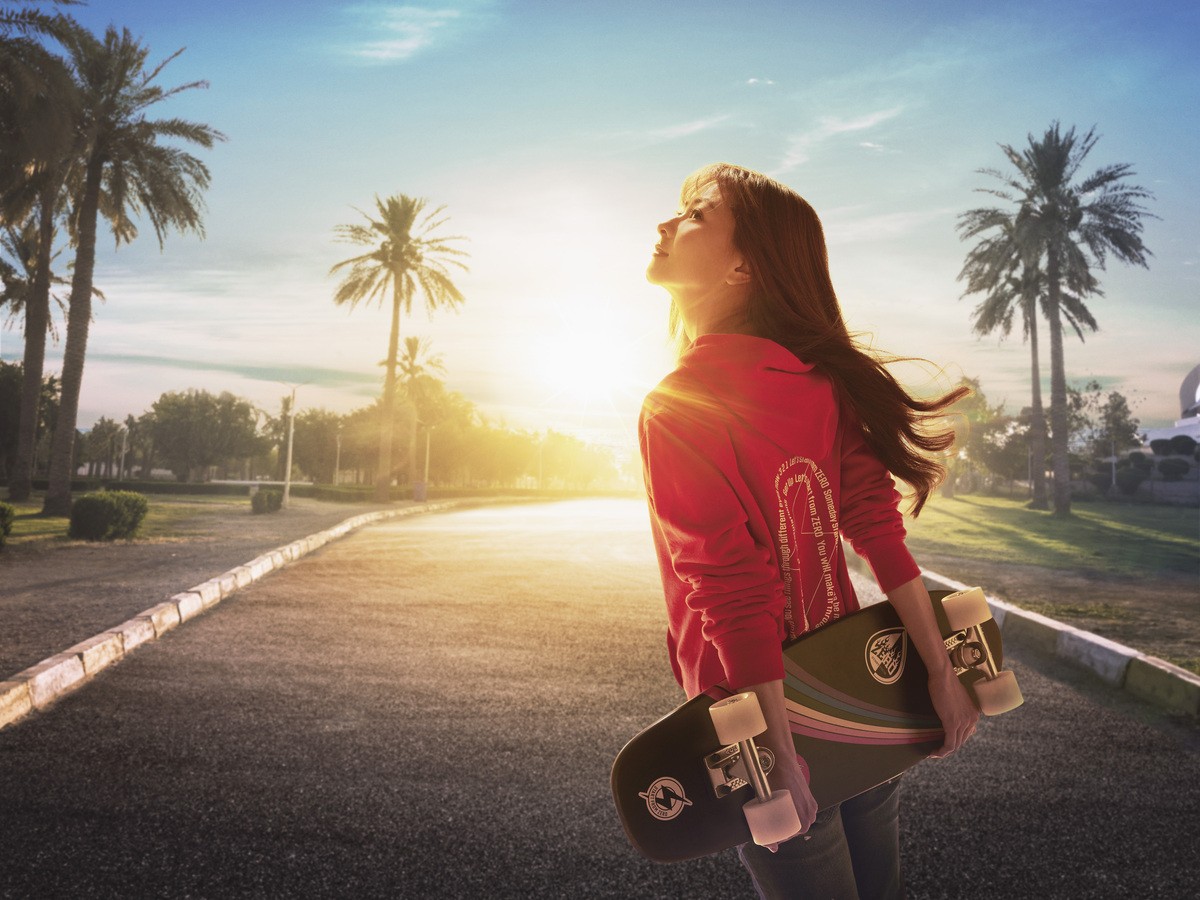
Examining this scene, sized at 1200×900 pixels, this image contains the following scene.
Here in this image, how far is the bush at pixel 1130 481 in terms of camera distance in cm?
4412

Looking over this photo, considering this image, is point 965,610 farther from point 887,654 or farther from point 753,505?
point 753,505

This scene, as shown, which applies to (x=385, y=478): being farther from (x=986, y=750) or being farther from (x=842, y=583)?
(x=842, y=583)

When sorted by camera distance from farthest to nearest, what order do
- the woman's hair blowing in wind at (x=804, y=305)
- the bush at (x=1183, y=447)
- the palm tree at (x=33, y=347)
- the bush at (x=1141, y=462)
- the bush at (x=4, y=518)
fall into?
the bush at (x=1183, y=447), the bush at (x=1141, y=462), the palm tree at (x=33, y=347), the bush at (x=4, y=518), the woman's hair blowing in wind at (x=804, y=305)

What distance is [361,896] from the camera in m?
3.17

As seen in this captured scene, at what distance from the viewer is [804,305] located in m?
1.54

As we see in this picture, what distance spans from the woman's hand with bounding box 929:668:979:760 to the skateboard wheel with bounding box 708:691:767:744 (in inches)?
19.3

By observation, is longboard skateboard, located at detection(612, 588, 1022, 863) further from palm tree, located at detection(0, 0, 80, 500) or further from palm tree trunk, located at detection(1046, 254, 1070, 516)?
palm tree trunk, located at detection(1046, 254, 1070, 516)

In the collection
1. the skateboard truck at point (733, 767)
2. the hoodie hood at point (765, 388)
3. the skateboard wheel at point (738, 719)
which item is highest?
the hoodie hood at point (765, 388)

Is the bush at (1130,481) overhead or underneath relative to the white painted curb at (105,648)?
overhead

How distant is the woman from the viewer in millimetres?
1262

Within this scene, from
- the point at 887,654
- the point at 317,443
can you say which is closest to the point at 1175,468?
the point at 887,654

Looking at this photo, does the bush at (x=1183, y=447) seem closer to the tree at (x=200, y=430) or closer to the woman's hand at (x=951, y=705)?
the woman's hand at (x=951, y=705)

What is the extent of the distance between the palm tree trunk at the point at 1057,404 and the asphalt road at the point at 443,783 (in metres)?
28.1

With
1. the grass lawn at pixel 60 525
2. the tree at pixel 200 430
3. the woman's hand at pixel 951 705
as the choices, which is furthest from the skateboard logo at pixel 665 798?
the tree at pixel 200 430
